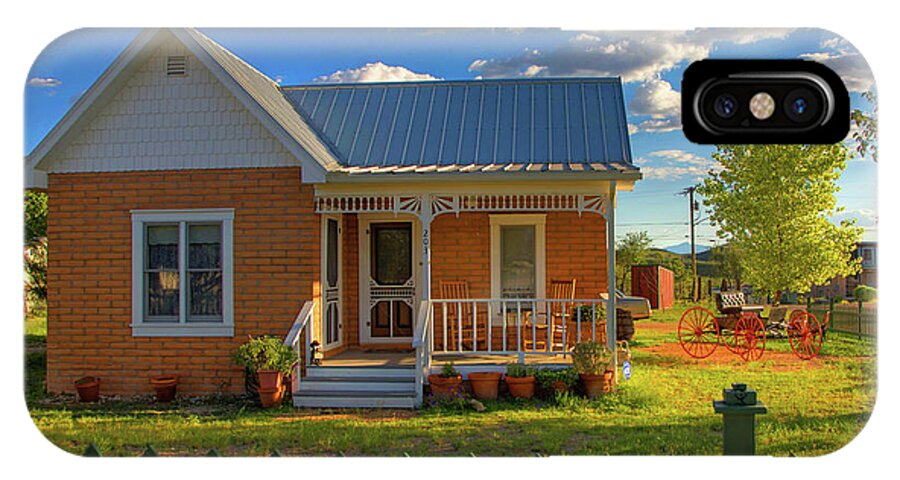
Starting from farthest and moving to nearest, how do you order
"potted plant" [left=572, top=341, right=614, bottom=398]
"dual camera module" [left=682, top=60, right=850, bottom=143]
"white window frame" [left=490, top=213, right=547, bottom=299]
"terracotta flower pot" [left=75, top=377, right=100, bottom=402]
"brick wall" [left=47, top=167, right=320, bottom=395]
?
"white window frame" [left=490, top=213, right=547, bottom=299] → "brick wall" [left=47, top=167, right=320, bottom=395] → "terracotta flower pot" [left=75, top=377, right=100, bottom=402] → "potted plant" [left=572, top=341, right=614, bottom=398] → "dual camera module" [left=682, top=60, right=850, bottom=143]

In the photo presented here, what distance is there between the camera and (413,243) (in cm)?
1299

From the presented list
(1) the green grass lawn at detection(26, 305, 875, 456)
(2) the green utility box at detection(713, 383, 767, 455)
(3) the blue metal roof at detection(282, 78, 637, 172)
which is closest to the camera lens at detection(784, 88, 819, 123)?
(2) the green utility box at detection(713, 383, 767, 455)

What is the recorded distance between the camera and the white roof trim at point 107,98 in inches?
390

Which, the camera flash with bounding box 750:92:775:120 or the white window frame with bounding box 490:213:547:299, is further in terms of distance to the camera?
the white window frame with bounding box 490:213:547:299

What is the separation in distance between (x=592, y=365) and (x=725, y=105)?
21.4ft

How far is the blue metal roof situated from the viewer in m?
A: 11.3

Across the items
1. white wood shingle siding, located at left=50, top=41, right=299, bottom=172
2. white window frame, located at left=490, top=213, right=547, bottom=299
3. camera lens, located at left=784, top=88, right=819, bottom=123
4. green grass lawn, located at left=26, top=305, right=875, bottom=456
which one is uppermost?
white wood shingle siding, located at left=50, top=41, right=299, bottom=172

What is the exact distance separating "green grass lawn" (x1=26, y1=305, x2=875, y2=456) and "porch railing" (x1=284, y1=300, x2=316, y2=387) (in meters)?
0.74

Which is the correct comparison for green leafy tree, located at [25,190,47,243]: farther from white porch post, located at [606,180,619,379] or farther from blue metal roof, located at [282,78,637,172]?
white porch post, located at [606,180,619,379]

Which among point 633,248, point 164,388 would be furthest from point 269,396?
point 633,248

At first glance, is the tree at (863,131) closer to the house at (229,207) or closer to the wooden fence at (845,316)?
the house at (229,207)

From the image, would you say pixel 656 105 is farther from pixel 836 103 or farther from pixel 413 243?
pixel 836 103

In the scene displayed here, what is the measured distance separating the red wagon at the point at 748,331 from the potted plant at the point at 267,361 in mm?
7987

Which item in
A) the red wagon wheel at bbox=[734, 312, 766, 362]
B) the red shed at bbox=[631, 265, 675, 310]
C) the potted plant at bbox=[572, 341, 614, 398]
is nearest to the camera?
the potted plant at bbox=[572, 341, 614, 398]
